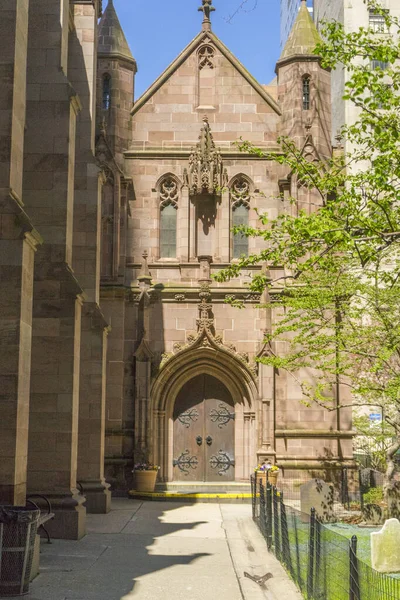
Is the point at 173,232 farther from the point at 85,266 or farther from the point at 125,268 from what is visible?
the point at 85,266

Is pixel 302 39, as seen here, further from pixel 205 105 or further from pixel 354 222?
pixel 354 222

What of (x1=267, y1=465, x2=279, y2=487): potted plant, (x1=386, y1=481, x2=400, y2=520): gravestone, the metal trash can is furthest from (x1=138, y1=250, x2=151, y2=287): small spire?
the metal trash can

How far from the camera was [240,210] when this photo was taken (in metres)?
26.5

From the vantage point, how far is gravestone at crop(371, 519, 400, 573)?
12.6 meters

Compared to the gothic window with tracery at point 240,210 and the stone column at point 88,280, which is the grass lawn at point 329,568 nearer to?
the stone column at point 88,280

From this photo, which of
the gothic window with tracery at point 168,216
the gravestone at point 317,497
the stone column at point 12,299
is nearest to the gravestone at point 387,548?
the stone column at point 12,299

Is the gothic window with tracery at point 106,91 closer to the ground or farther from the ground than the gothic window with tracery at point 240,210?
farther from the ground

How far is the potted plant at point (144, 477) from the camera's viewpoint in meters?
24.0

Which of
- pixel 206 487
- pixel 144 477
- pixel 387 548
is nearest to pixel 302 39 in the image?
pixel 206 487

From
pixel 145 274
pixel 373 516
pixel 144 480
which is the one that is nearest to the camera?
pixel 373 516

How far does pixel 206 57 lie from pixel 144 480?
12.6 m

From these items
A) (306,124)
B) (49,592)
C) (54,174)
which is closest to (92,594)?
(49,592)

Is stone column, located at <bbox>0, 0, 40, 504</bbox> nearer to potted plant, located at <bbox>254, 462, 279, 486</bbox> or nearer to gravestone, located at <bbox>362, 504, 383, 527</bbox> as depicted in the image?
gravestone, located at <bbox>362, 504, 383, 527</bbox>

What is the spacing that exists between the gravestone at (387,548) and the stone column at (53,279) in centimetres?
515
